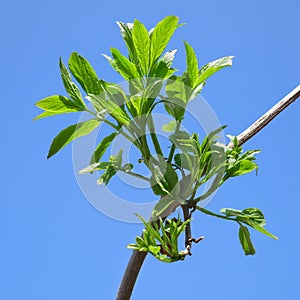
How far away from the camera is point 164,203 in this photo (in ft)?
2.17

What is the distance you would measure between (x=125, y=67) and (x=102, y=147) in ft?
0.43

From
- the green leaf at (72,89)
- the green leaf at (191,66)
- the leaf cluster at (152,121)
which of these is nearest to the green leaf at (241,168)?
the leaf cluster at (152,121)

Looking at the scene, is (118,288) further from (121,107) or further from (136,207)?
(121,107)

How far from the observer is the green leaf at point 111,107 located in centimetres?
67

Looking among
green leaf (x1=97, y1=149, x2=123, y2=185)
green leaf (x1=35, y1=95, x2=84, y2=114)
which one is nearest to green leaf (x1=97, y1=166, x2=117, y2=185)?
green leaf (x1=97, y1=149, x2=123, y2=185)

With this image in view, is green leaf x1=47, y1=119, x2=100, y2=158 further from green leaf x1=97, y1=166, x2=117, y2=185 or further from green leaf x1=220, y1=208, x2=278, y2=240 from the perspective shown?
green leaf x1=220, y1=208, x2=278, y2=240

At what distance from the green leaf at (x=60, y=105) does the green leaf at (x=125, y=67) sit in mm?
83

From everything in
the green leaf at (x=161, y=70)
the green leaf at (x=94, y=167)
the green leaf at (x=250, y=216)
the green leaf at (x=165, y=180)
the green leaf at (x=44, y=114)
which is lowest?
the green leaf at (x=250, y=216)

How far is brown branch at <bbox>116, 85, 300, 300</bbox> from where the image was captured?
0.72 m

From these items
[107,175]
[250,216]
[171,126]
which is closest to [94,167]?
[107,175]

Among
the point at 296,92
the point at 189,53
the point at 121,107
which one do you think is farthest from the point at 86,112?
the point at 296,92

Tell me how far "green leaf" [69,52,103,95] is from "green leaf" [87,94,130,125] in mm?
25

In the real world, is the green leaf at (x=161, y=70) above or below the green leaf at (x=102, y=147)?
above

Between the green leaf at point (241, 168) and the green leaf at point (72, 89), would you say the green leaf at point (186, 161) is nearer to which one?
the green leaf at point (241, 168)
